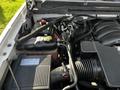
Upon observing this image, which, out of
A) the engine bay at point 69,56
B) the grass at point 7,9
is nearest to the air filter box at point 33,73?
the engine bay at point 69,56

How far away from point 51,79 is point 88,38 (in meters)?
0.61

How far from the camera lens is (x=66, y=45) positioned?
201 cm

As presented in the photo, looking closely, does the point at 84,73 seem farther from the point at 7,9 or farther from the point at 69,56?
the point at 7,9

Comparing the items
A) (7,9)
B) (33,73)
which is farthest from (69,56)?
(7,9)

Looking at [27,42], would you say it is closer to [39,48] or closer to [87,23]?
[39,48]

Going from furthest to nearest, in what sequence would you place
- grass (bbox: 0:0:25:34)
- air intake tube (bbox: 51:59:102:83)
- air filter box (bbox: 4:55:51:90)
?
grass (bbox: 0:0:25:34) → air intake tube (bbox: 51:59:102:83) → air filter box (bbox: 4:55:51:90)

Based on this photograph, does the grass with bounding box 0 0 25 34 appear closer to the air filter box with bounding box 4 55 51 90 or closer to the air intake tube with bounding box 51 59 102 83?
the air filter box with bounding box 4 55 51 90

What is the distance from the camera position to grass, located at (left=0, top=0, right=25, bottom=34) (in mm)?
5312

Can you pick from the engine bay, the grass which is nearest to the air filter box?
the engine bay

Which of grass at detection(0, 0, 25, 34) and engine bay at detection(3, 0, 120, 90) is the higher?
engine bay at detection(3, 0, 120, 90)

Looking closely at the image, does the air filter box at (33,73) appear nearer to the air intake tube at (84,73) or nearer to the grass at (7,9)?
the air intake tube at (84,73)

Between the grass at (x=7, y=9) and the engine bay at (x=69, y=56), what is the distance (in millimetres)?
2949

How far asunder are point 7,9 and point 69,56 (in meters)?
4.28

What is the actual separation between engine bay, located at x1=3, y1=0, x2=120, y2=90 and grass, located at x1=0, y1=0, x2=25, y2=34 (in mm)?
2949
